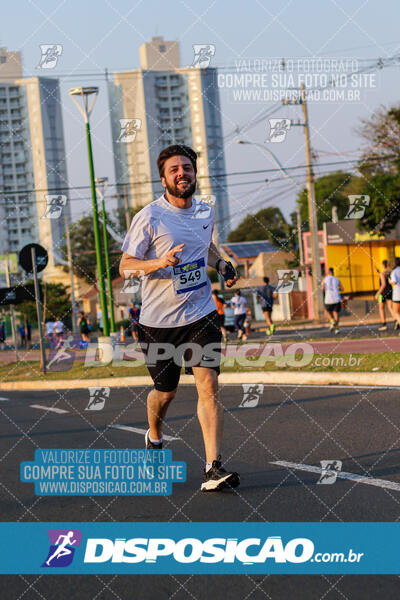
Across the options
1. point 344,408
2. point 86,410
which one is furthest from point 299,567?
point 86,410

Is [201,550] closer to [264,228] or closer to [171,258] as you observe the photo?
[171,258]

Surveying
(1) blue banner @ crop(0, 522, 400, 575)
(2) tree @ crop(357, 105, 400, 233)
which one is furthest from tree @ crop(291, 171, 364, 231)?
(1) blue banner @ crop(0, 522, 400, 575)

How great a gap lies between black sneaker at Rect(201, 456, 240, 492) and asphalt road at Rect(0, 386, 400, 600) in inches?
2.8

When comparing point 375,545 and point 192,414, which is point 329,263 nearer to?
point 192,414

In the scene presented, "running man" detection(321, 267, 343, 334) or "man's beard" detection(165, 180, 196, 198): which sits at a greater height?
"man's beard" detection(165, 180, 196, 198)

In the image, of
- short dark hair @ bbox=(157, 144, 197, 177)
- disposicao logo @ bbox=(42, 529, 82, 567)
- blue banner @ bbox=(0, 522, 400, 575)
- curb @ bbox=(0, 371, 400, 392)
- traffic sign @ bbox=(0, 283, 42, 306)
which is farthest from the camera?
traffic sign @ bbox=(0, 283, 42, 306)

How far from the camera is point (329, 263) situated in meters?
47.8

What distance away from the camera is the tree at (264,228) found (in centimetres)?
8256

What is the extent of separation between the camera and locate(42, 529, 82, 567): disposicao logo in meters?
4.07

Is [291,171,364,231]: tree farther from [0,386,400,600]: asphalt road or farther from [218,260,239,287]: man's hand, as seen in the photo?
[218,260,239,287]: man's hand

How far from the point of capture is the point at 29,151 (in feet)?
447

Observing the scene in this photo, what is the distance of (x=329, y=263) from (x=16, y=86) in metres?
100.0

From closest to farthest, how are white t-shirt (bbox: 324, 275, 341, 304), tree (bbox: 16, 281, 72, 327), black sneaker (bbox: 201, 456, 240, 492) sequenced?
1. black sneaker (bbox: 201, 456, 240, 492)
2. white t-shirt (bbox: 324, 275, 341, 304)
3. tree (bbox: 16, 281, 72, 327)

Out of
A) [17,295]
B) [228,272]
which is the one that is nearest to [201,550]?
[228,272]
